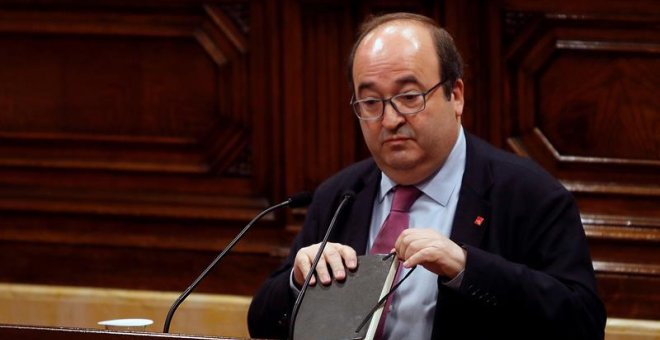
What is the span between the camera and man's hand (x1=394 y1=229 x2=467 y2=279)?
2.89 metres

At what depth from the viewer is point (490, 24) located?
4.27 m

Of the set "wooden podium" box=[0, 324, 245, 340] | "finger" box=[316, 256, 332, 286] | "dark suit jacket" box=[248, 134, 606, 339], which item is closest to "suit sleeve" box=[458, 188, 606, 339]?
"dark suit jacket" box=[248, 134, 606, 339]

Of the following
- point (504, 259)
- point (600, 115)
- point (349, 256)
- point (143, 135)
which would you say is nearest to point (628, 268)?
point (600, 115)

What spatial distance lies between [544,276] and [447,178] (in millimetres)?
380

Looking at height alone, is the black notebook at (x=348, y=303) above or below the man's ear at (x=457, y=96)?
below

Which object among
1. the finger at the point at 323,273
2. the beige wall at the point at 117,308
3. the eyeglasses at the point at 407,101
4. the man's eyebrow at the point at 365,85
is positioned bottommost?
the beige wall at the point at 117,308

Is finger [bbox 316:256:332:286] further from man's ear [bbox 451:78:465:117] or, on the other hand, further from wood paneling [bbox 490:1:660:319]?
wood paneling [bbox 490:1:660:319]

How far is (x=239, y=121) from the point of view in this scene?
4.60 metres

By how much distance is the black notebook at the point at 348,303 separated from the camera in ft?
9.51

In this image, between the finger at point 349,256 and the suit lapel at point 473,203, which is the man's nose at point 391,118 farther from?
the finger at point 349,256

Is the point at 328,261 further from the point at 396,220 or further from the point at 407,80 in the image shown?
the point at 407,80

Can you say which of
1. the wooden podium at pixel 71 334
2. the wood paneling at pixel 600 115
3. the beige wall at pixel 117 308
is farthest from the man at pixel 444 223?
the beige wall at pixel 117 308

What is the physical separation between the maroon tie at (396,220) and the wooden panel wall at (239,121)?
3.45 ft

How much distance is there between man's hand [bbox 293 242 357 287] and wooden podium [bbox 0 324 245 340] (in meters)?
0.44
